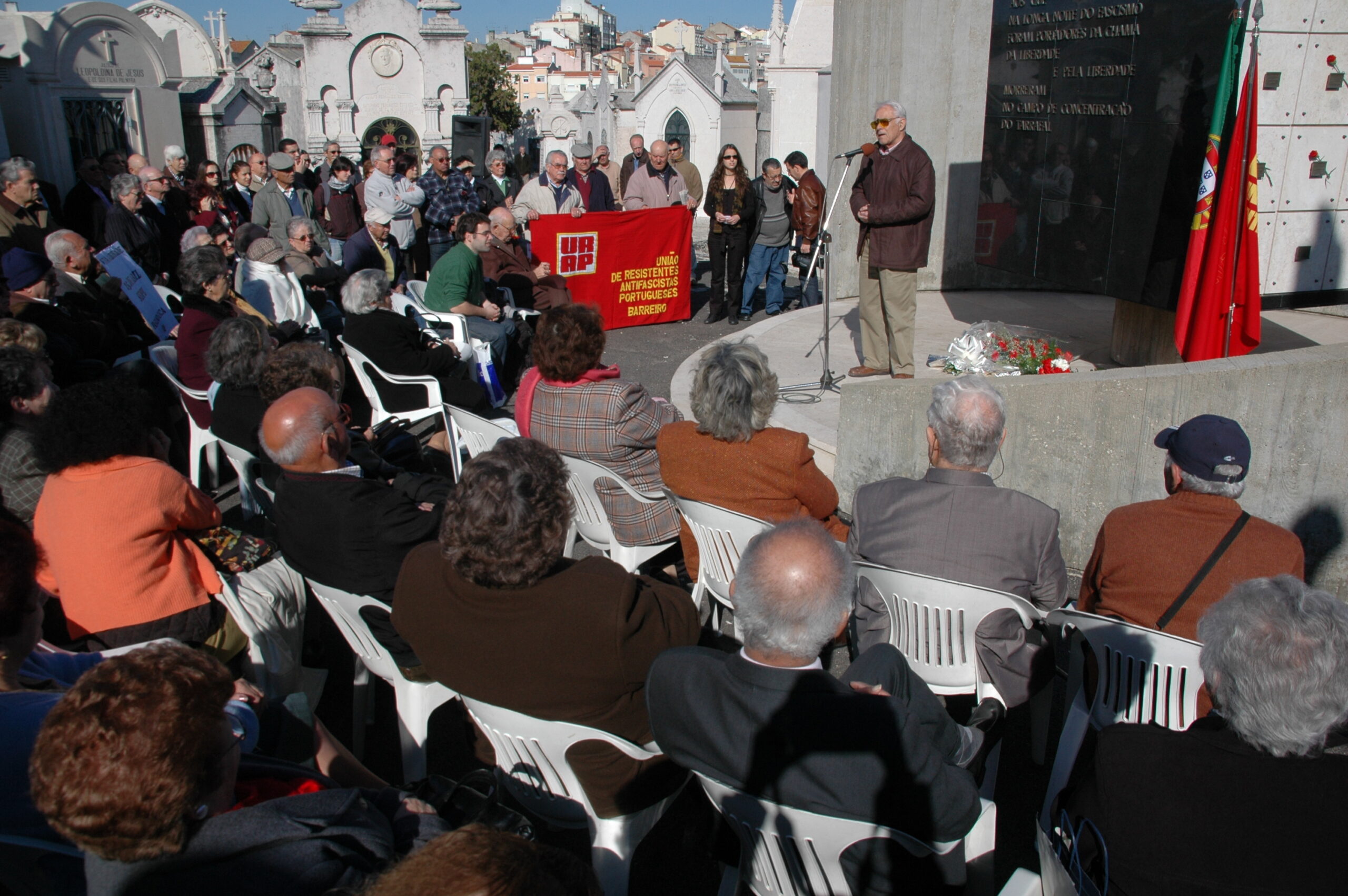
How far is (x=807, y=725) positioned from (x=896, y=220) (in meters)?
5.01

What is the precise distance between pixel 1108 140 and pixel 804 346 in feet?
9.01

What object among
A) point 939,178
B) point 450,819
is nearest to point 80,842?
point 450,819

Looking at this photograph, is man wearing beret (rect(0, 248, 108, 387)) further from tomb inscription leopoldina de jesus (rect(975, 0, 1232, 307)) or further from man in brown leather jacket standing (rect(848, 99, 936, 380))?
tomb inscription leopoldina de jesus (rect(975, 0, 1232, 307))

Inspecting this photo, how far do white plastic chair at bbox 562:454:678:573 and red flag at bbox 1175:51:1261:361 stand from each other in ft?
10.7

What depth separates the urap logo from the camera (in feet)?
29.7

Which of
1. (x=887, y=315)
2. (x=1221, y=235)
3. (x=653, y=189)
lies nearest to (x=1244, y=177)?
(x=1221, y=235)

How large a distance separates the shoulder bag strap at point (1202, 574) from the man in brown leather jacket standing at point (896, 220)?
3935 millimetres

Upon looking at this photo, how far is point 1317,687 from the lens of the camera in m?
1.72

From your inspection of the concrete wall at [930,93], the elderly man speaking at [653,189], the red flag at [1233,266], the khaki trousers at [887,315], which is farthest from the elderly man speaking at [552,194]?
the red flag at [1233,266]

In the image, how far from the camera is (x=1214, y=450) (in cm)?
266

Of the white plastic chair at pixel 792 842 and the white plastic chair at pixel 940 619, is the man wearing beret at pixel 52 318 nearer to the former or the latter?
the white plastic chair at pixel 940 619

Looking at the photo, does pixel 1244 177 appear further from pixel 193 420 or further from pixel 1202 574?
pixel 193 420

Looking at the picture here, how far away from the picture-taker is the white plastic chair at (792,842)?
1.86 m

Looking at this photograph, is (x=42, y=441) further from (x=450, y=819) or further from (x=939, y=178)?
(x=939, y=178)
